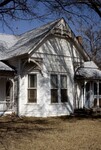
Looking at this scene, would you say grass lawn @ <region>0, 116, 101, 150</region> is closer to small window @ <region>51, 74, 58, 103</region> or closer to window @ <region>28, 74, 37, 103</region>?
window @ <region>28, 74, 37, 103</region>

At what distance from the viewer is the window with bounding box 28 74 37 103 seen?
71.1 ft

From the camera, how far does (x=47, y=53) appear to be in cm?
2217

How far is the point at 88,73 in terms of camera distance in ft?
91.5

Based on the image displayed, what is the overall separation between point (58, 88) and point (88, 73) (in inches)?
236

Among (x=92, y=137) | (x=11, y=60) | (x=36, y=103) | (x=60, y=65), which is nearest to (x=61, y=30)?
(x=60, y=65)

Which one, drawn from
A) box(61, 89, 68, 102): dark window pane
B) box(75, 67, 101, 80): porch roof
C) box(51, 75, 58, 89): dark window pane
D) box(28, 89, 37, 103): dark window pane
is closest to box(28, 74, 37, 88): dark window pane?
box(28, 89, 37, 103): dark window pane

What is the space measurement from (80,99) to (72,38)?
246 inches

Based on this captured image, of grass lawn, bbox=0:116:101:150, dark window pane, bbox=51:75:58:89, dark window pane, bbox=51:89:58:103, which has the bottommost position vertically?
grass lawn, bbox=0:116:101:150

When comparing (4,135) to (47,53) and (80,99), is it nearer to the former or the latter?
(47,53)

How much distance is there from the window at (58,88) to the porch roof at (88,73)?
2728mm

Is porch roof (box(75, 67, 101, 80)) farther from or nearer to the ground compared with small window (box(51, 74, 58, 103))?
farther from the ground

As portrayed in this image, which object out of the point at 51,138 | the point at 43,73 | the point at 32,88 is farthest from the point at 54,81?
the point at 51,138

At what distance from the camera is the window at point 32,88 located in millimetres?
21683

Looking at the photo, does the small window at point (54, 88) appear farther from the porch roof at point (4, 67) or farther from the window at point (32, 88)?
the porch roof at point (4, 67)
